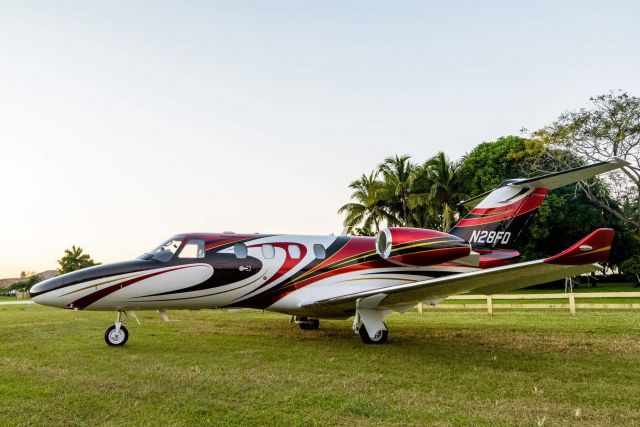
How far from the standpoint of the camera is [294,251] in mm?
11594

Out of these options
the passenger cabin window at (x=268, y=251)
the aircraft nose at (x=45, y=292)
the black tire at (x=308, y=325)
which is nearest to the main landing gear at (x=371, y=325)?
the passenger cabin window at (x=268, y=251)

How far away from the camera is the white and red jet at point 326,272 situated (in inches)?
378

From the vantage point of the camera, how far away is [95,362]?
773cm

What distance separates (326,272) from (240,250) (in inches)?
80.8

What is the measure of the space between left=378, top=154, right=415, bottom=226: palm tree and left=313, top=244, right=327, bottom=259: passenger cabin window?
30969mm

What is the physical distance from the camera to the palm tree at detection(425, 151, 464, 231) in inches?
1631

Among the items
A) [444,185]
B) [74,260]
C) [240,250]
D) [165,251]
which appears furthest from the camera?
[74,260]

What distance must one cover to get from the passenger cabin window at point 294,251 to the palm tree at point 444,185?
3045cm

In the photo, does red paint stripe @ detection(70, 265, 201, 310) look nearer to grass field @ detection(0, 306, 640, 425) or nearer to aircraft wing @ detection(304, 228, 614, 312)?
grass field @ detection(0, 306, 640, 425)

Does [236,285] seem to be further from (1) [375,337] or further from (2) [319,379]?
(2) [319,379]

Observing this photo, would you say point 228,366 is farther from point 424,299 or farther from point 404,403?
point 424,299

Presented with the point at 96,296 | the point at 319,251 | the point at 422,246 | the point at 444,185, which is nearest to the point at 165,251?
the point at 96,296

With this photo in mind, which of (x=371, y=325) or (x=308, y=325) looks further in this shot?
(x=308, y=325)

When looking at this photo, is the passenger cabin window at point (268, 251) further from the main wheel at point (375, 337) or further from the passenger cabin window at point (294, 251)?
the main wheel at point (375, 337)
